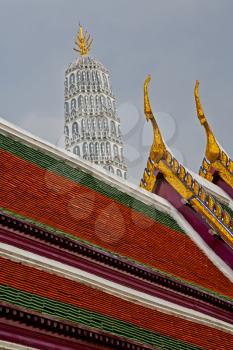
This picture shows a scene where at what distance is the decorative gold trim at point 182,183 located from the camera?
12.2 meters

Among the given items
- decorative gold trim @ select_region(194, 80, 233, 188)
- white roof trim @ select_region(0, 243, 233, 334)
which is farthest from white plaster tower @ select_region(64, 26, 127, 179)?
white roof trim @ select_region(0, 243, 233, 334)

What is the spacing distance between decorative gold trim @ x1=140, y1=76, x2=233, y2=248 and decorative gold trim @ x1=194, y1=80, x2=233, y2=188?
2132mm

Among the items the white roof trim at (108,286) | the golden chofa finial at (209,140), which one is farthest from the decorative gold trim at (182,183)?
the white roof trim at (108,286)

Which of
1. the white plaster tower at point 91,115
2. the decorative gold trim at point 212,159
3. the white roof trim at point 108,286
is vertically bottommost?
the white plaster tower at point 91,115

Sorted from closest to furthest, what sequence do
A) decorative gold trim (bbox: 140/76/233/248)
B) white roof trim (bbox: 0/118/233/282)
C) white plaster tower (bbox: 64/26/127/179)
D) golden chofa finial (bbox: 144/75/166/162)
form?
white roof trim (bbox: 0/118/233/282) < decorative gold trim (bbox: 140/76/233/248) < golden chofa finial (bbox: 144/75/166/162) < white plaster tower (bbox: 64/26/127/179)

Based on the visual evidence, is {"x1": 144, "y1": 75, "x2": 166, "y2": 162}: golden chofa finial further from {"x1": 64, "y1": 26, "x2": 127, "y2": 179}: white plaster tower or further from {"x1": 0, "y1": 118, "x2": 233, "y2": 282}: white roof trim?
{"x1": 64, "y1": 26, "x2": 127, "y2": 179}: white plaster tower

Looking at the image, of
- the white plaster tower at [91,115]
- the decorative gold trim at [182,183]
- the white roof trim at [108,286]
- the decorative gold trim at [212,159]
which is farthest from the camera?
the white plaster tower at [91,115]

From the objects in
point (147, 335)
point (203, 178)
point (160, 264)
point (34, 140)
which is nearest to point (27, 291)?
point (147, 335)

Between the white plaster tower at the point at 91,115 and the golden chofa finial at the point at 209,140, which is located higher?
the golden chofa finial at the point at 209,140

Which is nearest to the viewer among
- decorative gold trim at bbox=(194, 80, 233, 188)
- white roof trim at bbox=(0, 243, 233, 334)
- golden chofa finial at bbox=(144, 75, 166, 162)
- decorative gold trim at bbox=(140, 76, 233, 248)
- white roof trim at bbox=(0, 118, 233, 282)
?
white roof trim at bbox=(0, 243, 233, 334)

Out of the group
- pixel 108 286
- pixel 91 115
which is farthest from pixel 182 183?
pixel 91 115

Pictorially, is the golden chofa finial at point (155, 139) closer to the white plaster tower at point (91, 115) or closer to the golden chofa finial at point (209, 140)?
the golden chofa finial at point (209, 140)

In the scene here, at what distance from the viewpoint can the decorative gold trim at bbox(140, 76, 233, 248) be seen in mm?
12203

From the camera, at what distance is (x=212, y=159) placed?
16203 millimetres
